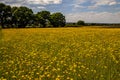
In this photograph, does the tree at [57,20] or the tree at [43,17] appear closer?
the tree at [43,17]

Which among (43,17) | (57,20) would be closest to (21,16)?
(43,17)

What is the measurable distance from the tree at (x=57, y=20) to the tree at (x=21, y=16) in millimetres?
12547

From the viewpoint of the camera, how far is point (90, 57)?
10.6 metres

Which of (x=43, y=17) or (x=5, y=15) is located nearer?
(x=5, y=15)

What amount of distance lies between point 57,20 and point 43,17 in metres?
6.36

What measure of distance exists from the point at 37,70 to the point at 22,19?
71.3 meters

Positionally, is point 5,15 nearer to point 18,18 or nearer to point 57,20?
point 18,18

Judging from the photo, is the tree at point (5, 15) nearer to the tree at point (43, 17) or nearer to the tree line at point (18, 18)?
the tree line at point (18, 18)

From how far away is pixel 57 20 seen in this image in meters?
96.6

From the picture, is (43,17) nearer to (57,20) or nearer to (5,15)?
(57,20)

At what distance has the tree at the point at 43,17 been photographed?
86.4 m

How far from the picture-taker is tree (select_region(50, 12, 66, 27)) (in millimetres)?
93750

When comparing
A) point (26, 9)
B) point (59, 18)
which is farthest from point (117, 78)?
point (59, 18)

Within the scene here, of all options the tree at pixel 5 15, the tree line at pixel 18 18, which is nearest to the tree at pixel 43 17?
the tree line at pixel 18 18
